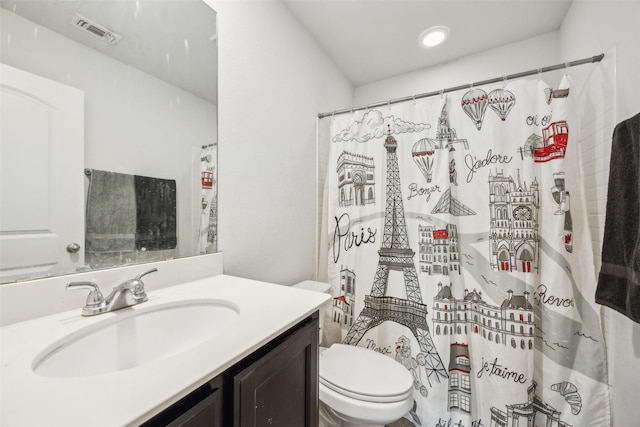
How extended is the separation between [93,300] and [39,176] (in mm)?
374

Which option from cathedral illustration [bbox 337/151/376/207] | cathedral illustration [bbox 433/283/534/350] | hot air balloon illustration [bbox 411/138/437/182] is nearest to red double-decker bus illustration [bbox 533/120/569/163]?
hot air balloon illustration [bbox 411/138/437/182]

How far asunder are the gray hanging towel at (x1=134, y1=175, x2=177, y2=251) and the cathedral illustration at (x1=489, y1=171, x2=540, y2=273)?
154 centimetres

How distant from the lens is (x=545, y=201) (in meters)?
1.22

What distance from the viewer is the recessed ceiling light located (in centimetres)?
172

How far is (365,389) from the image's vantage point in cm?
111

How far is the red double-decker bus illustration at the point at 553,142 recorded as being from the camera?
118 centimetres

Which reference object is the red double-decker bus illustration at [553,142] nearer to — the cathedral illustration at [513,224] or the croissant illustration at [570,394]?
the cathedral illustration at [513,224]

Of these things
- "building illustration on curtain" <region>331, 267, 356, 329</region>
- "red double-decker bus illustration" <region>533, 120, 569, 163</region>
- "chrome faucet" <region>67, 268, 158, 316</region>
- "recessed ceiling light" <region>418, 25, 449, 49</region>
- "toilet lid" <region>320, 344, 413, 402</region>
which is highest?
"recessed ceiling light" <region>418, 25, 449, 49</region>

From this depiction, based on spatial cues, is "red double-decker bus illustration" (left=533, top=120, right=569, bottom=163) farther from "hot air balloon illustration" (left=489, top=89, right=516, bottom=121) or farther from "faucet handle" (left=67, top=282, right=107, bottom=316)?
"faucet handle" (left=67, top=282, right=107, bottom=316)

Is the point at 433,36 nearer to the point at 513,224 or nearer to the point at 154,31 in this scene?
the point at 513,224

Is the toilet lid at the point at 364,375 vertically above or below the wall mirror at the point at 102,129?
below

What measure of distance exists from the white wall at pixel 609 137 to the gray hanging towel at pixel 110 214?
1910 millimetres

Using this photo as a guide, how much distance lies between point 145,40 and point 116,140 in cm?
42

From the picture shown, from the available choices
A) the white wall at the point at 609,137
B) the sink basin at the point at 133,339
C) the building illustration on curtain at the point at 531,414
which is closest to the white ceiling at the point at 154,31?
the sink basin at the point at 133,339
